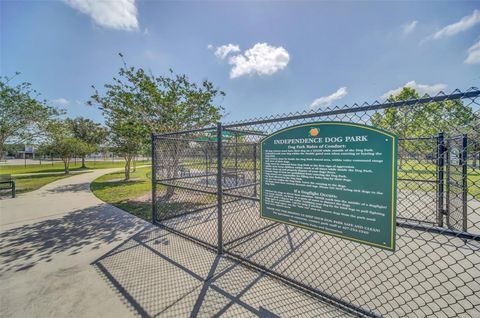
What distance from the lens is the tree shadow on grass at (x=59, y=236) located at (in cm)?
320

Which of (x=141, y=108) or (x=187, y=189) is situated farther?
(x=141, y=108)

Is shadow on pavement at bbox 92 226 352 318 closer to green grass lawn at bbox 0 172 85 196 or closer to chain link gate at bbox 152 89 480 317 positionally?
chain link gate at bbox 152 89 480 317

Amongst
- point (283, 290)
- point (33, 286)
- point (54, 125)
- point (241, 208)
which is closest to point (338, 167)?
point (283, 290)

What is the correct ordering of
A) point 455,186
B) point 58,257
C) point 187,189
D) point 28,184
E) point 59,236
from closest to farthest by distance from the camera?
point 455,186
point 58,257
point 187,189
point 59,236
point 28,184

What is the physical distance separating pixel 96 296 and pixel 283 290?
223 cm

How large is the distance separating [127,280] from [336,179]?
2.89 m

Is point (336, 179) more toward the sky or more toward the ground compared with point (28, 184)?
more toward the sky

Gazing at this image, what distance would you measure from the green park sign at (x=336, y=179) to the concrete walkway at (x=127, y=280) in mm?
940

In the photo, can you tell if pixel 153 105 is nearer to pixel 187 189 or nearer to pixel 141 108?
pixel 141 108

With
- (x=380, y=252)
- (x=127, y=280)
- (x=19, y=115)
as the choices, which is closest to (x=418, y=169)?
(x=380, y=252)

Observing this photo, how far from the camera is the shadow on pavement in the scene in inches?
83.2

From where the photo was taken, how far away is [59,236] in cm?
401

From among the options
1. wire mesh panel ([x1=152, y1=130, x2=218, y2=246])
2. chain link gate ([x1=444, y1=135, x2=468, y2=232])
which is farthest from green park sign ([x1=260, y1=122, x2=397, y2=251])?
wire mesh panel ([x1=152, y1=130, x2=218, y2=246])

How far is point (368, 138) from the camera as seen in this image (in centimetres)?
179
